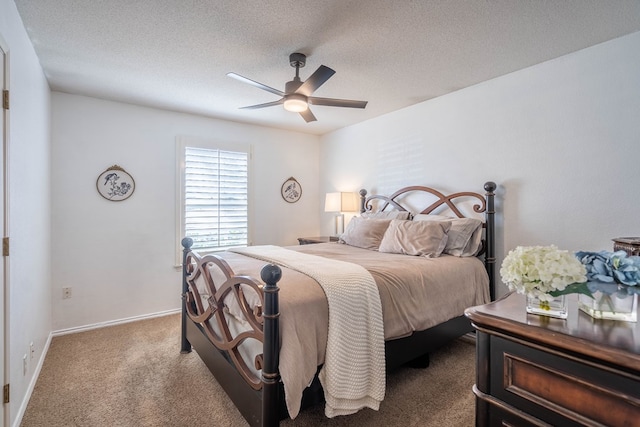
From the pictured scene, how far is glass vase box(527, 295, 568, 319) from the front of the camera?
3.45 feet

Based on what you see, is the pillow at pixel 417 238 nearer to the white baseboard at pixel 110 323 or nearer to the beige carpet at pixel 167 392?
the beige carpet at pixel 167 392

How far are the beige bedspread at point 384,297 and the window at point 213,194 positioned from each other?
4.78ft

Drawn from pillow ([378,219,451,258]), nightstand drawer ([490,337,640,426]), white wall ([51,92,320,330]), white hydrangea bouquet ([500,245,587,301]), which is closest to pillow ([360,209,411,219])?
pillow ([378,219,451,258])

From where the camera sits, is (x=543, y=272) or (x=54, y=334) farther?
(x=54, y=334)

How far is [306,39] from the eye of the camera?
231 centimetres

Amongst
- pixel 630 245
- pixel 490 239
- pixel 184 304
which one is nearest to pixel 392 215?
pixel 490 239

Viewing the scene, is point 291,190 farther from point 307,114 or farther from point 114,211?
point 114,211

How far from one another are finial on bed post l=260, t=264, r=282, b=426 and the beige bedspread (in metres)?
0.04

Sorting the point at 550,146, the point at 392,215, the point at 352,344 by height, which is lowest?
the point at 352,344

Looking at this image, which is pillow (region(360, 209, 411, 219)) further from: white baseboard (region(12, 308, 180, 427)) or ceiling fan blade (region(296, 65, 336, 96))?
white baseboard (region(12, 308, 180, 427))

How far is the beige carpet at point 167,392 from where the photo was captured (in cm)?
194

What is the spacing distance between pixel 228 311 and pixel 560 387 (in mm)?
1725

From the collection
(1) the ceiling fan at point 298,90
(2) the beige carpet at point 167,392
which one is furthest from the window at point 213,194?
(1) the ceiling fan at point 298,90

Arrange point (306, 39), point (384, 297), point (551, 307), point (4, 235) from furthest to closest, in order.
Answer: point (306, 39)
point (384, 297)
point (4, 235)
point (551, 307)
